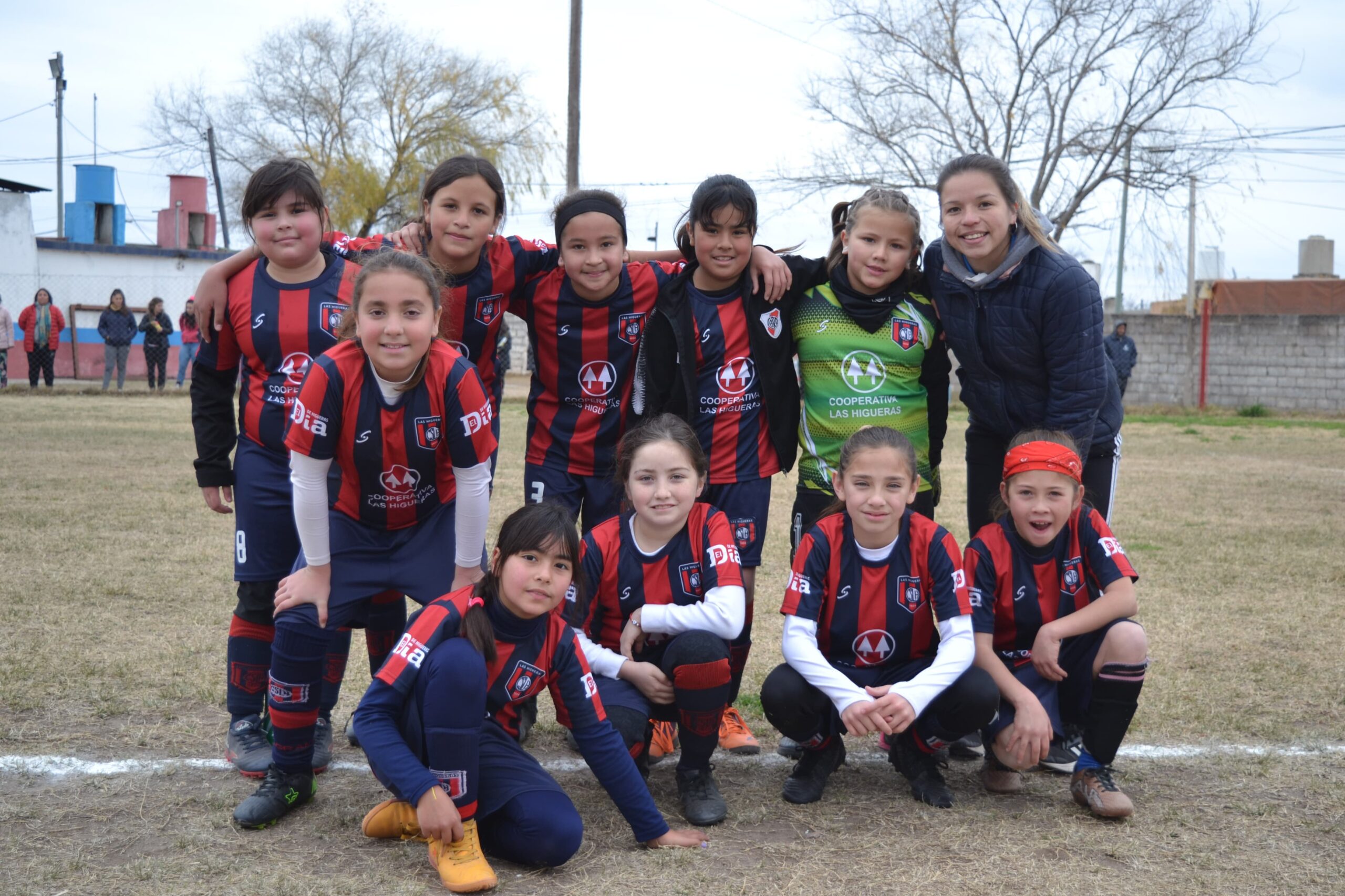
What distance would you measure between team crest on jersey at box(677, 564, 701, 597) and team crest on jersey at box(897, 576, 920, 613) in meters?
0.60

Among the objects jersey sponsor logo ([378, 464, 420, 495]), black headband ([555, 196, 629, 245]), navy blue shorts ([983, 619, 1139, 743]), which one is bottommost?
navy blue shorts ([983, 619, 1139, 743])

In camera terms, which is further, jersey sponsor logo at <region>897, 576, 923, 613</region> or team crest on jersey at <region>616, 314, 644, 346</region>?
team crest on jersey at <region>616, 314, 644, 346</region>

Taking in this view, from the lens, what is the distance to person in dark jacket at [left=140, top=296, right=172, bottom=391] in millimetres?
20969

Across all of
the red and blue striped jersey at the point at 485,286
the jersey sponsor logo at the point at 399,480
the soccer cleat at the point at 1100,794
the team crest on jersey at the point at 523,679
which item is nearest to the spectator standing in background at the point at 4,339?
the red and blue striped jersey at the point at 485,286

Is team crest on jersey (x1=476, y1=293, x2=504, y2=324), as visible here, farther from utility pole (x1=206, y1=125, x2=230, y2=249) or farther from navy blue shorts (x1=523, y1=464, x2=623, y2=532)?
utility pole (x1=206, y1=125, x2=230, y2=249)

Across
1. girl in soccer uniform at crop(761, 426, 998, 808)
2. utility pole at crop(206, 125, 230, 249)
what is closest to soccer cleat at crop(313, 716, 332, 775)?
girl in soccer uniform at crop(761, 426, 998, 808)

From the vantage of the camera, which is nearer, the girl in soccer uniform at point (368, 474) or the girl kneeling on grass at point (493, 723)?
the girl kneeling on grass at point (493, 723)

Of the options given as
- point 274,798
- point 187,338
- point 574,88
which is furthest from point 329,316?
point 187,338

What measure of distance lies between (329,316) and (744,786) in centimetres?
194

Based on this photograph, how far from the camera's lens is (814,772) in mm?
3250

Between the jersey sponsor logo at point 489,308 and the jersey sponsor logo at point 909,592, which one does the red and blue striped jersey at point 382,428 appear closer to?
the jersey sponsor logo at point 489,308

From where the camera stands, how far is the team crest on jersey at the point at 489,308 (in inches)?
151

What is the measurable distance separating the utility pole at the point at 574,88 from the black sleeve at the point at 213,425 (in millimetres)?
14338

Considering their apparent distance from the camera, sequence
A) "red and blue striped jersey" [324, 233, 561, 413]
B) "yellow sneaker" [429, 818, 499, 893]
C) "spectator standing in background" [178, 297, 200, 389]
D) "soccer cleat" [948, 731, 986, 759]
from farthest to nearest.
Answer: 1. "spectator standing in background" [178, 297, 200, 389]
2. "red and blue striped jersey" [324, 233, 561, 413]
3. "soccer cleat" [948, 731, 986, 759]
4. "yellow sneaker" [429, 818, 499, 893]
